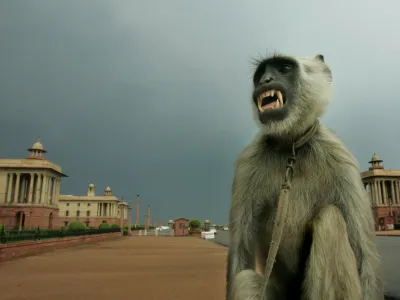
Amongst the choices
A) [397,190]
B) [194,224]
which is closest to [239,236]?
[194,224]

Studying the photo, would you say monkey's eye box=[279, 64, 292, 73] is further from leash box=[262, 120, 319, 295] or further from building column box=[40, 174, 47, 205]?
building column box=[40, 174, 47, 205]

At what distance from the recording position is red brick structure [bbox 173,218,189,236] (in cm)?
6338

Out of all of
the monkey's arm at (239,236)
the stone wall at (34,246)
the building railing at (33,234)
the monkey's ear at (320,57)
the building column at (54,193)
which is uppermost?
the building column at (54,193)

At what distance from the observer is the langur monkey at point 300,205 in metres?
2.19

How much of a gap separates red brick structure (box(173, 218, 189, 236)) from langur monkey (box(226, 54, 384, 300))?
204 feet

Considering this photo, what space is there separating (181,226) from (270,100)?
63.6 meters

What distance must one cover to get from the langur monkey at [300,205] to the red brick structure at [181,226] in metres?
62.2

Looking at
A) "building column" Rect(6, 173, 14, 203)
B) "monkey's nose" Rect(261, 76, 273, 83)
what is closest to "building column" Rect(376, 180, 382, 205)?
"building column" Rect(6, 173, 14, 203)

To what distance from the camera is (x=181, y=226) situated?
64250mm

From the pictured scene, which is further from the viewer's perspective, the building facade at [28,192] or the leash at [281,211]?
the building facade at [28,192]

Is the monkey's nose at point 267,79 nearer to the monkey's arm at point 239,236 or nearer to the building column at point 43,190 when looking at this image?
the monkey's arm at point 239,236

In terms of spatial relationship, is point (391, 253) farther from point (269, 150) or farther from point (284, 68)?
point (284, 68)

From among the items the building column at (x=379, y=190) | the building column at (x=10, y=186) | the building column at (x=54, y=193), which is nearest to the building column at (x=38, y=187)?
the building column at (x=54, y=193)

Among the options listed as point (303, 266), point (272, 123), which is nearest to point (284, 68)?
point (272, 123)
